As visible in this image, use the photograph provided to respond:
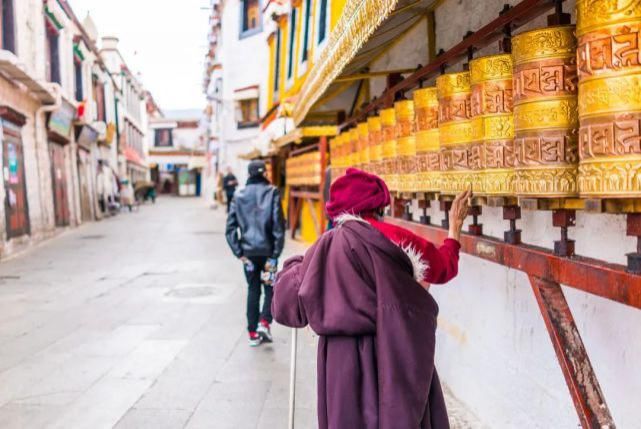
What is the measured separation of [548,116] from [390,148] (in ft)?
8.03

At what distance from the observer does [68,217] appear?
1995 cm

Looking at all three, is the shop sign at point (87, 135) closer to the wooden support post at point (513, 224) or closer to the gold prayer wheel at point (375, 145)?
the gold prayer wheel at point (375, 145)

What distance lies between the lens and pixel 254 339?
6.17 metres

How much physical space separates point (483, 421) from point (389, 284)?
7.15 feet

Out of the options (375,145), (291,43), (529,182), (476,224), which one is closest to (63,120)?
(291,43)

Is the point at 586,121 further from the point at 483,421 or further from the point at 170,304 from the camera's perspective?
the point at 170,304

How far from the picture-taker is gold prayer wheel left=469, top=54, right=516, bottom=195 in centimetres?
284

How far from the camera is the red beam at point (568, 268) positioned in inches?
81.4

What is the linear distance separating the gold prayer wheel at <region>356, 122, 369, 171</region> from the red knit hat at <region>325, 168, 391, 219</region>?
10.2ft

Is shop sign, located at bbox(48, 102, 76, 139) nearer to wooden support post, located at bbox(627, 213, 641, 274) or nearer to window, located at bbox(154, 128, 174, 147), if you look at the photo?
wooden support post, located at bbox(627, 213, 641, 274)

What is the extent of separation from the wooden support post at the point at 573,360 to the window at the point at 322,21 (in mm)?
10432

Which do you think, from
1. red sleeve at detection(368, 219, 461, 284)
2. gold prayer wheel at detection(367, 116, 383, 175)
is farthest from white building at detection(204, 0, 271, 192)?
red sleeve at detection(368, 219, 461, 284)

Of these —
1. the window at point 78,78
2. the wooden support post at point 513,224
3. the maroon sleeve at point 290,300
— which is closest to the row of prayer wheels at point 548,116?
the wooden support post at point 513,224

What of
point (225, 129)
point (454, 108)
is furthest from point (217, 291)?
point (225, 129)
